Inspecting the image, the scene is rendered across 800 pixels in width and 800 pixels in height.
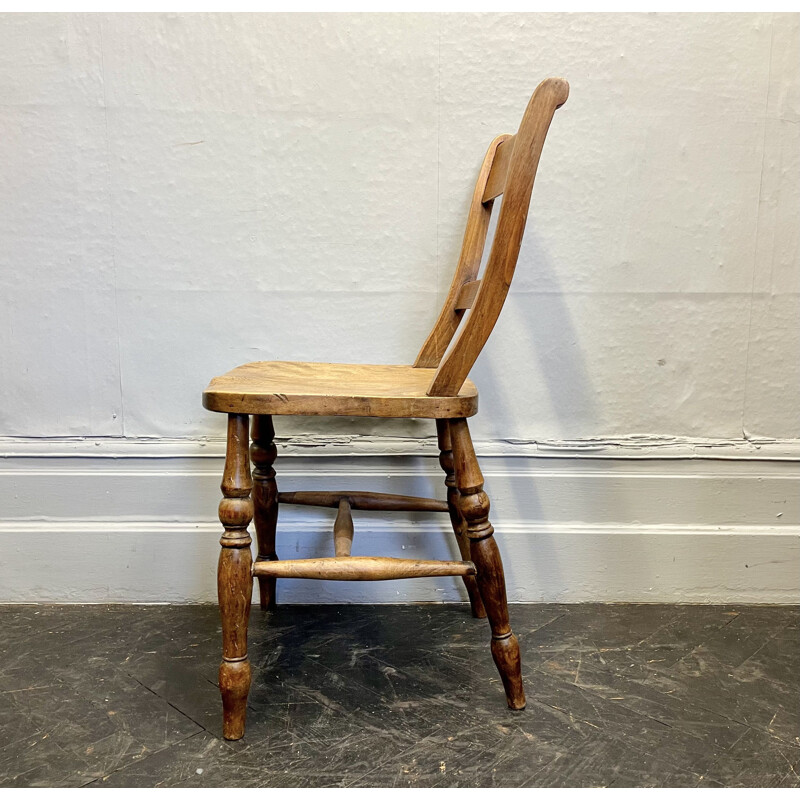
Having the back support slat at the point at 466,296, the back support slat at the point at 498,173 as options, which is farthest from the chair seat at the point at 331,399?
the back support slat at the point at 498,173

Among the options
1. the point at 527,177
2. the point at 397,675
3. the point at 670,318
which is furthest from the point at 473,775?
the point at 670,318

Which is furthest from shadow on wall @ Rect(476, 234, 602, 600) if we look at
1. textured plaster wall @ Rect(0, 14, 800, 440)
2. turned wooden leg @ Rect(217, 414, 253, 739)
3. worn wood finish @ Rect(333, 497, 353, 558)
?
turned wooden leg @ Rect(217, 414, 253, 739)

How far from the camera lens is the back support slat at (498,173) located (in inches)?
42.1

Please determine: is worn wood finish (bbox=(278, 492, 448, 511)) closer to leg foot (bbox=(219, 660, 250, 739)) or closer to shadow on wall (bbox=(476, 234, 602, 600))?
shadow on wall (bbox=(476, 234, 602, 600))

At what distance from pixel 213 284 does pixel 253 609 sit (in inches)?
26.1

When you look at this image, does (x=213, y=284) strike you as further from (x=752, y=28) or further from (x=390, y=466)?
(x=752, y=28)

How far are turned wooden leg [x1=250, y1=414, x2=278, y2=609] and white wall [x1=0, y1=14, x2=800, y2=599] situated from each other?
133 millimetres

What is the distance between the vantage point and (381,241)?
1322 mm

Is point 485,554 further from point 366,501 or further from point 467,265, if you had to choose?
point 467,265

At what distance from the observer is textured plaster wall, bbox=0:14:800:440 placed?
50.2 inches

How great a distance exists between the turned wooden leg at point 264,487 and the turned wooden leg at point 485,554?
1.31 feet

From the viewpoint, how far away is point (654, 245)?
133 centimetres

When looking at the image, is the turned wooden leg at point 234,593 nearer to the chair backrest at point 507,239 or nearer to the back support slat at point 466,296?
the chair backrest at point 507,239

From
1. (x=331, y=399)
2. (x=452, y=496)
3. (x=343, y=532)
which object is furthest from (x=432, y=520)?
(x=331, y=399)
